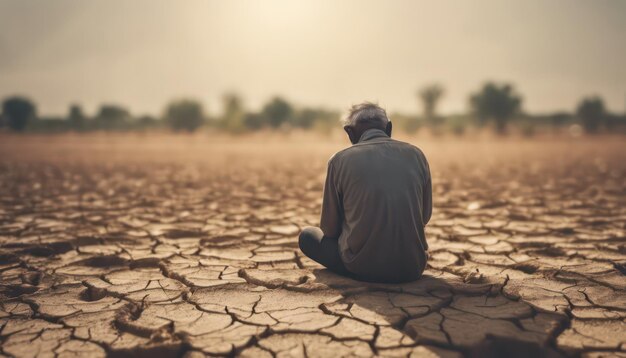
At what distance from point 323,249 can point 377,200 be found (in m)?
0.54

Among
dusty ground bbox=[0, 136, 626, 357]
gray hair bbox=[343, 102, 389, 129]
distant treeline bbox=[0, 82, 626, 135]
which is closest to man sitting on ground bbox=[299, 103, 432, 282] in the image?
gray hair bbox=[343, 102, 389, 129]

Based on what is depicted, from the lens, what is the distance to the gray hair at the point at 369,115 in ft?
7.29

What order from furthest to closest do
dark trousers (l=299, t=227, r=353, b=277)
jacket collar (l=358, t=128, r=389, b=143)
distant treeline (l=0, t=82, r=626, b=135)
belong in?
distant treeline (l=0, t=82, r=626, b=135) → dark trousers (l=299, t=227, r=353, b=277) → jacket collar (l=358, t=128, r=389, b=143)

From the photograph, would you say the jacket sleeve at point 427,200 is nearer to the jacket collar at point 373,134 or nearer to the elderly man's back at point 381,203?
the elderly man's back at point 381,203

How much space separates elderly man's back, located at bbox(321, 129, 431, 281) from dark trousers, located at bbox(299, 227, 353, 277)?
0.13m

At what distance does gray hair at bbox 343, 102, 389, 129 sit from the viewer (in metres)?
2.22

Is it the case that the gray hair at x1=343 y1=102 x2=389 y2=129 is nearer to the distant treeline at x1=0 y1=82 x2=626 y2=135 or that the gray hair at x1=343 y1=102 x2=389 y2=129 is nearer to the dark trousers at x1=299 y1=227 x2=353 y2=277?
the dark trousers at x1=299 y1=227 x2=353 y2=277

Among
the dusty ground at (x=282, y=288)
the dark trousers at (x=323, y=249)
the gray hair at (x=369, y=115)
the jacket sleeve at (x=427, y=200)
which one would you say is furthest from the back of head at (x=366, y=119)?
the dusty ground at (x=282, y=288)

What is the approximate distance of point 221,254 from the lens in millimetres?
2973

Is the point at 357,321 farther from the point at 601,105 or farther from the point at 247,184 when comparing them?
the point at 601,105

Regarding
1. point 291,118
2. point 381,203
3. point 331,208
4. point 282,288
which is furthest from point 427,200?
point 291,118

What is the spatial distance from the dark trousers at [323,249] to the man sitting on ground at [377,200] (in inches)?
2.7

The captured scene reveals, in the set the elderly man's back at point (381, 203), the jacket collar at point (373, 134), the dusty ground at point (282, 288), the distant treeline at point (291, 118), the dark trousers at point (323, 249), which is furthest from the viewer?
the distant treeline at point (291, 118)

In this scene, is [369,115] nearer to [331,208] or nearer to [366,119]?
[366,119]
